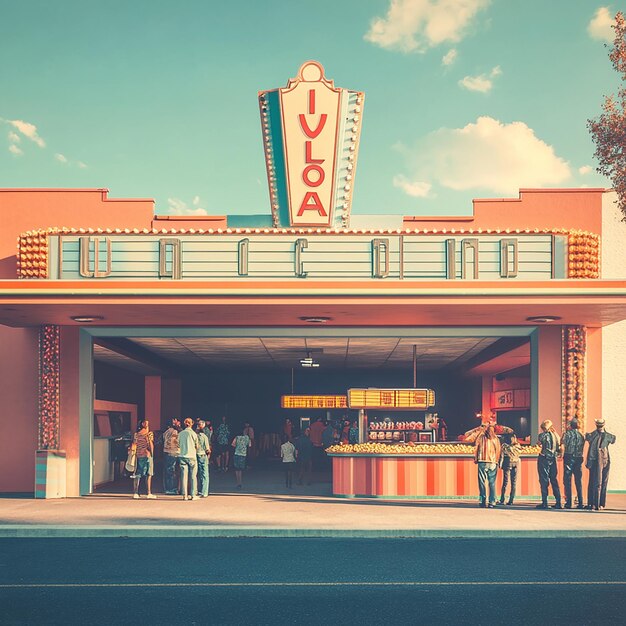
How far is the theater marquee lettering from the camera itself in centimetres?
1855

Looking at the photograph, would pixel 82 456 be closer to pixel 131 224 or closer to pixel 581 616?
pixel 131 224

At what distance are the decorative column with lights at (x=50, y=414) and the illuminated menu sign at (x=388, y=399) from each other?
24.6 feet

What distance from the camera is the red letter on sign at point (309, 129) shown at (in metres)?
19.9

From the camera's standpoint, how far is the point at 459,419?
115ft

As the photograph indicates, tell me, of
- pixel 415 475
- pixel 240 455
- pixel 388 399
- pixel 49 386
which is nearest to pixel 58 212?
pixel 49 386

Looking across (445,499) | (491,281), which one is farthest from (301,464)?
(491,281)

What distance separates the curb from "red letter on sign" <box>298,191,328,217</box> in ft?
26.8

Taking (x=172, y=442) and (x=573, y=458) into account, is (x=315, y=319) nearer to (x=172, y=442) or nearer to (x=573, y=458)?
(x=172, y=442)

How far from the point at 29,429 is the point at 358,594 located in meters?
13.9

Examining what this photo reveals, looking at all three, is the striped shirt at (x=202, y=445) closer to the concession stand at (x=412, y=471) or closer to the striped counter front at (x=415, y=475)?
the concession stand at (x=412, y=471)

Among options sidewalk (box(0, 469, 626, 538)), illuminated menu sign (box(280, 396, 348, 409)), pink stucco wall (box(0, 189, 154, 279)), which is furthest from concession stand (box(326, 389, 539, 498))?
illuminated menu sign (box(280, 396, 348, 409))

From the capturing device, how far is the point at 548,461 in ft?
57.1

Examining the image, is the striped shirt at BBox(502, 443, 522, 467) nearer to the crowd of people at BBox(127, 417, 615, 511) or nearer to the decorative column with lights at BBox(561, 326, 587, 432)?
the crowd of people at BBox(127, 417, 615, 511)

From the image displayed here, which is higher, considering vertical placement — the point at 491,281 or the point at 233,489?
the point at 491,281
